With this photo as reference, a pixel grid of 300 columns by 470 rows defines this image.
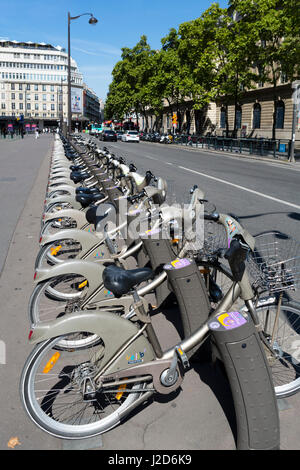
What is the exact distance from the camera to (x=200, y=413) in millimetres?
2842

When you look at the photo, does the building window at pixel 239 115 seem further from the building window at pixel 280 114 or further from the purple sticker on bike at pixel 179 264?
the purple sticker on bike at pixel 179 264

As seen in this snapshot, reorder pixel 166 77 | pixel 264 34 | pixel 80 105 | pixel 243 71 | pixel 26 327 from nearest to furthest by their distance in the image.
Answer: pixel 26 327, pixel 264 34, pixel 243 71, pixel 166 77, pixel 80 105

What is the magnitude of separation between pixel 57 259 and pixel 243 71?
1259 inches

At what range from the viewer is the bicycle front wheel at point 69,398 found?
2.54 metres

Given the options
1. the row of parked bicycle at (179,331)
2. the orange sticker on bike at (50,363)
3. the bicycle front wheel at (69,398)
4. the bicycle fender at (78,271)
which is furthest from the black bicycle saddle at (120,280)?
the bicycle fender at (78,271)

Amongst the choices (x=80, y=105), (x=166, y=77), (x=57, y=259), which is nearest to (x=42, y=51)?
(x=80, y=105)

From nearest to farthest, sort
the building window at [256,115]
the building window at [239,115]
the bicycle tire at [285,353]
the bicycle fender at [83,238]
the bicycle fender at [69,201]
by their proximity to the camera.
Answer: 1. the bicycle tire at [285,353]
2. the bicycle fender at [83,238]
3. the bicycle fender at [69,201]
4. the building window at [256,115]
5. the building window at [239,115]

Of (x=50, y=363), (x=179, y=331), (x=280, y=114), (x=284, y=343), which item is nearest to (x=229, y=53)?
(x=280, y=114)

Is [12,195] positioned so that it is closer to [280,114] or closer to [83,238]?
[83,238]

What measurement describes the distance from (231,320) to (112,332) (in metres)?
0.74

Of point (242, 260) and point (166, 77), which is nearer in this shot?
point (242, 260)

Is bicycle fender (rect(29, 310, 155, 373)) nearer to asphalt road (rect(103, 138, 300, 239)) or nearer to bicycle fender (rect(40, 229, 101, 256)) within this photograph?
bicycle fender (rect(40, 229, 101, 256))

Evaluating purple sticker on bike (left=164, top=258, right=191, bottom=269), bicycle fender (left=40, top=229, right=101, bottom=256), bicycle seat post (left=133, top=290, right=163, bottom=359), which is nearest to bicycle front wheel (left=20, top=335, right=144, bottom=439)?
bicycle seat post (left=133, top=290, right=163, bottom=359)
